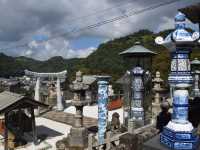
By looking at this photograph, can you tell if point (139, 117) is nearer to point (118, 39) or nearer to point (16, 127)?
point (16, 127)

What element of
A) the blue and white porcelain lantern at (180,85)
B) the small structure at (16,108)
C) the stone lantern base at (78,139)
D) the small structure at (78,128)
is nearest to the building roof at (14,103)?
the small structure at (16,108)

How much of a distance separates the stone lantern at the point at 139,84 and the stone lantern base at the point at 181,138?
7.02 m

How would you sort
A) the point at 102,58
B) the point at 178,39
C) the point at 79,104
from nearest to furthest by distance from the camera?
the point at 178,39
the point at 79,104
the point at 102,58

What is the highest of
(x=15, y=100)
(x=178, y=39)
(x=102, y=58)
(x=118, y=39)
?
(x=118, y=39)

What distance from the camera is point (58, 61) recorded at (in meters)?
96.0

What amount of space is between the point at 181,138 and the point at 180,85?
0.81 m

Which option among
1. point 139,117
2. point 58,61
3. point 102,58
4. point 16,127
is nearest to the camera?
point 139,117

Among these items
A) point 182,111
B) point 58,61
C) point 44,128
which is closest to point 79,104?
point 44,128

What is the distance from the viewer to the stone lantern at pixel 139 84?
1150cm

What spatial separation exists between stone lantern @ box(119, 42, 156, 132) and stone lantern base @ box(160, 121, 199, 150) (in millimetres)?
7022

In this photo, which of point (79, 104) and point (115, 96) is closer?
point (79, 104)

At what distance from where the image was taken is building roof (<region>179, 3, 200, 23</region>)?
6068mm

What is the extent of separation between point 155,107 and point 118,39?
1869 inches

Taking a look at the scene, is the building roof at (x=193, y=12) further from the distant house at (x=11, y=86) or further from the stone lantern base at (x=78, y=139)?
the distant house at (x=11, y=86)
